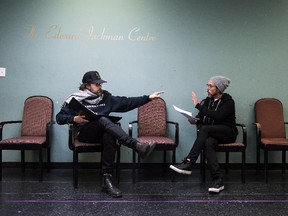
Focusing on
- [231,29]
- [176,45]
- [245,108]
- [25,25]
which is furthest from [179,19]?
[25,25]

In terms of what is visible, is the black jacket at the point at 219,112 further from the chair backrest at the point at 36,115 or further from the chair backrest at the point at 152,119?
the chair backrest at the point at 36,115

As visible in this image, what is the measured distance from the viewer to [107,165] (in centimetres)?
336

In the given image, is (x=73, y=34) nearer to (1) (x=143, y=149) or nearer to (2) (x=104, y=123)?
(2) (x=104, y=123)

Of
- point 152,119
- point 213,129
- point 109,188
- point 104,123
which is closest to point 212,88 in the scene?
point 213,129

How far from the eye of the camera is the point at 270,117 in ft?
13.9

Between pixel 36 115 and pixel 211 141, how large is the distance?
2100 millimetres

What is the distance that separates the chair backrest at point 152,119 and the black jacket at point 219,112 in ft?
1.68

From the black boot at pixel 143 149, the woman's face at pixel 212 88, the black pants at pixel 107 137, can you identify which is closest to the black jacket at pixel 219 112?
the woman's face at pixel 212 88

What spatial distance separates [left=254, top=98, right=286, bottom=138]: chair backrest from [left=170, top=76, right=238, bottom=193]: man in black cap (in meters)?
0.64

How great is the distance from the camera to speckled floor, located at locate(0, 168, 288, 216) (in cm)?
278

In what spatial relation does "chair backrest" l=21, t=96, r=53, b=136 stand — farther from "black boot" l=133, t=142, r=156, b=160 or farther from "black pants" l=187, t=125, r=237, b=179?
"black pants" l=187, t=125, r=237, b=179

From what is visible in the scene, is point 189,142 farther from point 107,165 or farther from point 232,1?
point 232,1

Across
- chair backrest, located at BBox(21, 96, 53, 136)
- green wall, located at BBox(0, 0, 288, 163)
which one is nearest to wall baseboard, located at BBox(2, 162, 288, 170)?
green wall, located at BBox(0, 0, 288, 163)

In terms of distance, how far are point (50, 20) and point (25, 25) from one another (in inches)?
12.5
